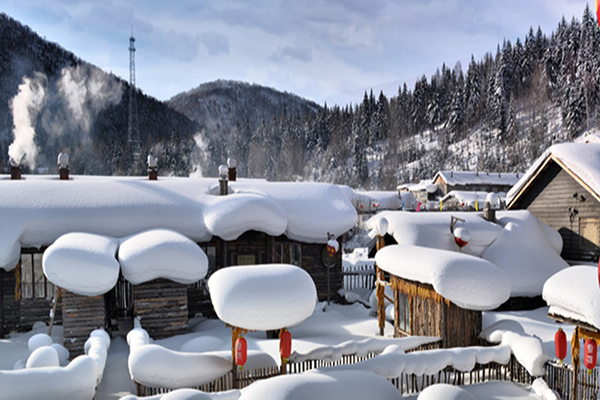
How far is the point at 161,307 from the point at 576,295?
1120 centimetres

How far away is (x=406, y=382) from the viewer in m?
9.09

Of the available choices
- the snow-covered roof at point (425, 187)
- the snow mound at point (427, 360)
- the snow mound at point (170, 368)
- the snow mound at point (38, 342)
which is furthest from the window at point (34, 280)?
the snow-covered roof at point (425, 187)

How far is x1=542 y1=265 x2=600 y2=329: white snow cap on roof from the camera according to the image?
22.9 feet

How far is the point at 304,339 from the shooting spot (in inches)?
503

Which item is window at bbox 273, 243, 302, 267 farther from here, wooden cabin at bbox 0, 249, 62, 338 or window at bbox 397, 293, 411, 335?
wooden cabin at bbox 0, 249, 62, 338

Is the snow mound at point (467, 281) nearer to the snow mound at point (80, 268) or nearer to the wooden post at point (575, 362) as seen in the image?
the wooden post at point (575, 362)

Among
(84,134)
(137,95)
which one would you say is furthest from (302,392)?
(137,95)

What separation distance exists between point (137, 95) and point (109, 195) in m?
120

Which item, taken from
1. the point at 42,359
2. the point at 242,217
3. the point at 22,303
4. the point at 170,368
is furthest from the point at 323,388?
the point at 22,303

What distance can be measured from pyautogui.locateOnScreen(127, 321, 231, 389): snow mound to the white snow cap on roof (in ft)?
22.2

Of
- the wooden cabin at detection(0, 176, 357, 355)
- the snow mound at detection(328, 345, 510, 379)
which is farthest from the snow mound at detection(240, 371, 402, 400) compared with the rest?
the wooden cabin at detection(0, 176, 357, 355)

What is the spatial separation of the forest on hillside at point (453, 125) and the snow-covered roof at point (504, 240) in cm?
5710

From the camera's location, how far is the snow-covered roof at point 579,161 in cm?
1541

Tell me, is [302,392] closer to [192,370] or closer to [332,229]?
[192,370]
